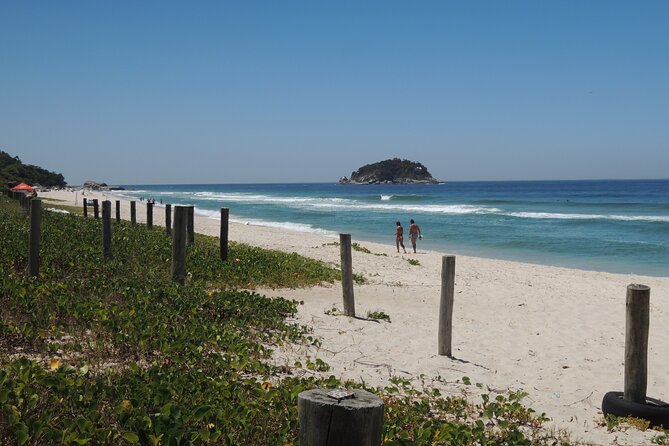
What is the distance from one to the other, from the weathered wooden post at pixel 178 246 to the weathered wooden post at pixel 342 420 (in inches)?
354

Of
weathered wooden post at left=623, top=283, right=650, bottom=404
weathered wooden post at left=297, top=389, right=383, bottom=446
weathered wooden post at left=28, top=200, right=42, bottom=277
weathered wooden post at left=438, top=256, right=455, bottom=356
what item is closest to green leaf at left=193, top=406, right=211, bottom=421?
weathered wooden post at left=297, top=389, right=383, bottom=446

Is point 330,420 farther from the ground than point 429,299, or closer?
farther from the ground

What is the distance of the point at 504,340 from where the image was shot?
1063 cm

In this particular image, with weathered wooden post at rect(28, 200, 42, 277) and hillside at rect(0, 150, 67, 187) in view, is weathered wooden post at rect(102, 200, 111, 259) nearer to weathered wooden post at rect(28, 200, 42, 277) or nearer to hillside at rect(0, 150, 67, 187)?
weathered wooden post at rect(28, 200, 42, 277)

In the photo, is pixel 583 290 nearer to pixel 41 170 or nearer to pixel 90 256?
pixel 90 256

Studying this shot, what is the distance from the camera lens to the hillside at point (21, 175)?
6256 centimetres

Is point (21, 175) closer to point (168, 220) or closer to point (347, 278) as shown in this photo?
point (168, 220)

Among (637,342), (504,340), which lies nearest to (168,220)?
(504,340)

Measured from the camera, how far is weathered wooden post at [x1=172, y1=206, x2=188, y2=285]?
37.4 ft

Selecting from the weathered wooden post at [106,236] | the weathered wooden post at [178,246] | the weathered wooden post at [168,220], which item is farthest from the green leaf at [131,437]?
the weathered wooden post at [168,220]

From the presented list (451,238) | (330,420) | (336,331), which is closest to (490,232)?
(451,238)

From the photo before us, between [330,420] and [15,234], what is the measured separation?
1375 cm

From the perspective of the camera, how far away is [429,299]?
14.3 meters

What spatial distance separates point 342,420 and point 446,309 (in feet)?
21.9
